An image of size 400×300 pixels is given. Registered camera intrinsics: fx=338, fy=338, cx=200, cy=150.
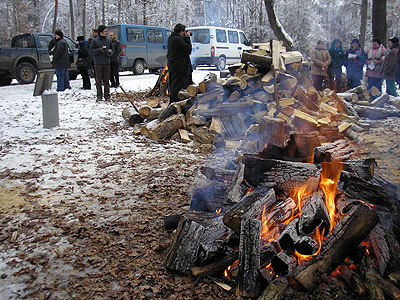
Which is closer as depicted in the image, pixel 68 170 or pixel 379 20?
pixel 68 170

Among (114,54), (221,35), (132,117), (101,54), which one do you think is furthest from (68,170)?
(221,35)

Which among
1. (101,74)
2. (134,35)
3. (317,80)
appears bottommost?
(317,80)

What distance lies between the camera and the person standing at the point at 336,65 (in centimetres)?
1060

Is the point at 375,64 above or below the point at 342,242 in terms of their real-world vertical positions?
above

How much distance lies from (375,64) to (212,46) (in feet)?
33.9

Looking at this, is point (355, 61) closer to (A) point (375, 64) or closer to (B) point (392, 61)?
(A) point (375, 64)

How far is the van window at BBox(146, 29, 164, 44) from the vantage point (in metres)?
17.8

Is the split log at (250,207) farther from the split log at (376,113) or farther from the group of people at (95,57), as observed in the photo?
the group of people at (95,57)

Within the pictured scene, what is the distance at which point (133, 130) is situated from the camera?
275 inches

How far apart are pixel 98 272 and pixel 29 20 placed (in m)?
42.5

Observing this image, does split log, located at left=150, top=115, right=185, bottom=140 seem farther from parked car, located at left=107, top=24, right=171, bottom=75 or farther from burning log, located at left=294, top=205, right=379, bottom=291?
parked car, located at left=107, top=24, right=171, bottom=75

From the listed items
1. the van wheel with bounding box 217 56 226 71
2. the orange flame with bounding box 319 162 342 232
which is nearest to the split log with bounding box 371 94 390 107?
the orange flame with bounding box 319 162 342 232

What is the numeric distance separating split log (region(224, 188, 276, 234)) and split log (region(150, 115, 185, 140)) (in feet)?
12.1

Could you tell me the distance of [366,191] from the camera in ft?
8.98
